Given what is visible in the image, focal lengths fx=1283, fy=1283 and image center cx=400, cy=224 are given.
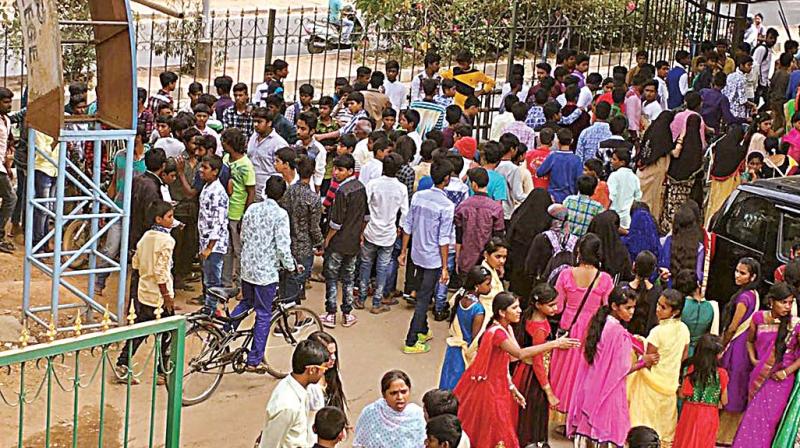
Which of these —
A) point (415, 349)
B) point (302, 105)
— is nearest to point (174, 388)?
point (415, 349)

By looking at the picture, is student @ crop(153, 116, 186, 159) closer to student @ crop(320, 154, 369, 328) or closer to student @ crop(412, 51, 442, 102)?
student @ crop(320, 154, 369, 328)

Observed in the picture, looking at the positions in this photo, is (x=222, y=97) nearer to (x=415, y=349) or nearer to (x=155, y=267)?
(x=415, y=349)

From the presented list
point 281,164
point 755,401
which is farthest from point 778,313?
point 281,164

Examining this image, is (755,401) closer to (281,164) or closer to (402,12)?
(281,164)

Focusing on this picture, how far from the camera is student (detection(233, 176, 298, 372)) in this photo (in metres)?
9.05

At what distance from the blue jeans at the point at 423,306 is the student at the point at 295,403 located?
11.6 ft

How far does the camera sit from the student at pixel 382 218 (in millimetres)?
10250

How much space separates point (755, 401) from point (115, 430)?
13.4 ft

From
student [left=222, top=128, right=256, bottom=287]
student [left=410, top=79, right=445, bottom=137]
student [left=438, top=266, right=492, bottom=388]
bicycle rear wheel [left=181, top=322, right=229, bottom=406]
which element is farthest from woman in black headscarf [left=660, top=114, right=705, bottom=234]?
bicycle rear wheel [left=181, top=322, right=229, bottom=406]

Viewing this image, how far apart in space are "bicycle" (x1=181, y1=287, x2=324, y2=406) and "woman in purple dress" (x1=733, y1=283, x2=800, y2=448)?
10.3ft

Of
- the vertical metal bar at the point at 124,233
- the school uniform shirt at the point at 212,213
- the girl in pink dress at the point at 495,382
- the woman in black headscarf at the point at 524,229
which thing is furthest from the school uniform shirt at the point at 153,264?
the woman in black headscarf at the point at 524,229

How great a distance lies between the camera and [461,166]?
411 inches

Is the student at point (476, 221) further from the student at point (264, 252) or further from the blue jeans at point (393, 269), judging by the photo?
the student at point (264, 252)

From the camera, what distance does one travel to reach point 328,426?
19.4 feet
